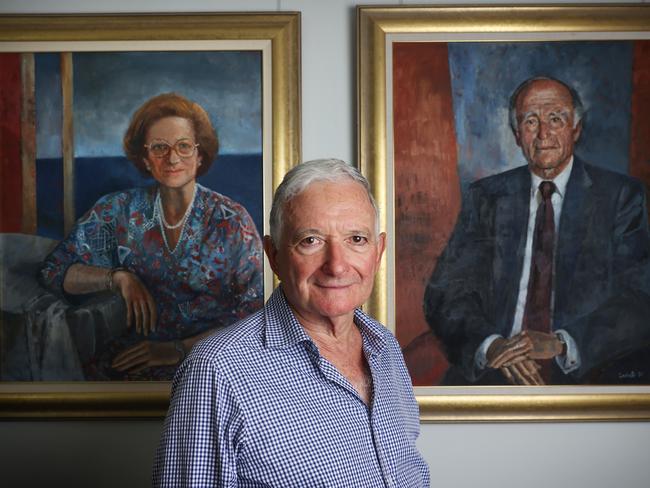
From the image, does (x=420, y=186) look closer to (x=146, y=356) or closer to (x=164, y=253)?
(x=164, y=253)

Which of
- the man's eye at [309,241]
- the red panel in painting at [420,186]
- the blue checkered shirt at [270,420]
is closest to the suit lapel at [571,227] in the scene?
the red panel in painting at [420,186]

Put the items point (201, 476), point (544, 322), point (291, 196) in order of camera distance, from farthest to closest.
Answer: point (544, 322)
point (291, 196)
point (201, 476)

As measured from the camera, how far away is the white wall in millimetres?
2174

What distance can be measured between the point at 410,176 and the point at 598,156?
57 cm

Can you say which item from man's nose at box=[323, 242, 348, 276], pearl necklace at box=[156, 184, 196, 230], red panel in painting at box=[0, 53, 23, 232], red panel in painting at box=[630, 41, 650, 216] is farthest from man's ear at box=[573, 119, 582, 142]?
red panel in painting at box=[0, 53, 23, 232]

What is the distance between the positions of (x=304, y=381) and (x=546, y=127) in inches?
47.6

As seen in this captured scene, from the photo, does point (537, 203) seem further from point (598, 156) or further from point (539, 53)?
point (539, 53)

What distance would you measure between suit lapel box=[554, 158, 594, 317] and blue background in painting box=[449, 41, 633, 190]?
0.24ft

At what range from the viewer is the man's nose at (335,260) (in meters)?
1.44

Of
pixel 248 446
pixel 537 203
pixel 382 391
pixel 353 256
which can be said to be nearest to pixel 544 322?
pixel 537 203

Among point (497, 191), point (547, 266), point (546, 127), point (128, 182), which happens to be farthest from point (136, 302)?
point (546, 127)

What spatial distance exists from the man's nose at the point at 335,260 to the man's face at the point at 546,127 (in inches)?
37.3

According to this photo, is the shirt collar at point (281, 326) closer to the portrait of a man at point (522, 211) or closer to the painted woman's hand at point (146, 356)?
the portrait of a man at point (522, 211)

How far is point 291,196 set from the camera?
57.9 inches
